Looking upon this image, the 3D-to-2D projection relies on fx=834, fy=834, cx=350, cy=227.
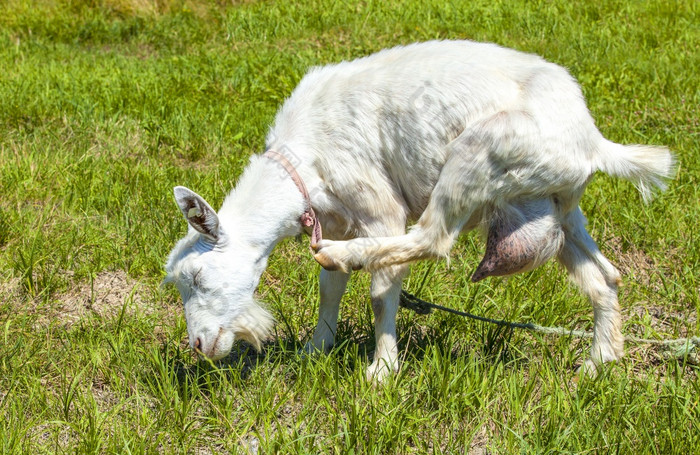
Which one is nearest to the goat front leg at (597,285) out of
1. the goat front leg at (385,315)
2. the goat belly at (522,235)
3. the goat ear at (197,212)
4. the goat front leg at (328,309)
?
the goat belly at (522,235)

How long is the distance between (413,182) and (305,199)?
47 cm

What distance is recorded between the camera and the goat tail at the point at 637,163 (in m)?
3.39

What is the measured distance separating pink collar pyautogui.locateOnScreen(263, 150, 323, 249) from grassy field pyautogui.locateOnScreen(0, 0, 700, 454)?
1.74ft

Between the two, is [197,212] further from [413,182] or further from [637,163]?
[637,163]

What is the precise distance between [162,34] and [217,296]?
22.2 ft

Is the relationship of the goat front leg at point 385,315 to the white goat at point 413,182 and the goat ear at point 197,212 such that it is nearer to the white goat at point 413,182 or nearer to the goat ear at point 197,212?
the white goat at point 413,182

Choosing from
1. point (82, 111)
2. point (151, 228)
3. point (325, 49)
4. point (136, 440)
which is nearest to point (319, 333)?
point (136, 440)

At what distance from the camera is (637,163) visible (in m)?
3.42

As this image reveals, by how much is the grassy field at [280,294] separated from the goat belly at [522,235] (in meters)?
0.48

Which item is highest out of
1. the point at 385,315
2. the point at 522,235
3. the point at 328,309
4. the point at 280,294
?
the point at 522,235

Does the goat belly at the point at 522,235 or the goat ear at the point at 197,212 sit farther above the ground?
the goat ear at the point at 197,212

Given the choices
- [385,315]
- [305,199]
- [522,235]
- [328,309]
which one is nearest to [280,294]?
[328,309]

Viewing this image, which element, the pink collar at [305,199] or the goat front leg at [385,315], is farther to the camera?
the goat front leg at [385,315]

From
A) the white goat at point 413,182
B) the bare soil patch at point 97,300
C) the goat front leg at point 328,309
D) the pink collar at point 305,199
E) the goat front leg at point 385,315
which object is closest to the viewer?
the white goat at point 413,182
